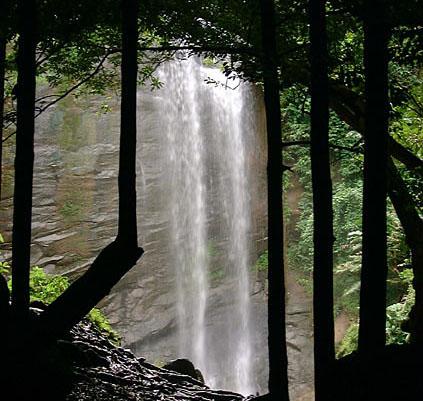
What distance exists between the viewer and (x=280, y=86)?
219 inches

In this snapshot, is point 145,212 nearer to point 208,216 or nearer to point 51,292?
point 208,216

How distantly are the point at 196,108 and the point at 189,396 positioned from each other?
14075mm

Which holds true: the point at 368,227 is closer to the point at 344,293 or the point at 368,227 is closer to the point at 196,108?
the point at 344,293

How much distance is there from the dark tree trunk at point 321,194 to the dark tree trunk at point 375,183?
613 millimetres

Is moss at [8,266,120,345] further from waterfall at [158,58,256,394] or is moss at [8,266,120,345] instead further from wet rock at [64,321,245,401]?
waterfall at [158,58,256,394]

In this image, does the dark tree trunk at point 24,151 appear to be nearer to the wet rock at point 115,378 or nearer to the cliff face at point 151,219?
the wet rock at point 115,378

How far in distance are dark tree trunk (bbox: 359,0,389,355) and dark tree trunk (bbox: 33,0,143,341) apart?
2.04m

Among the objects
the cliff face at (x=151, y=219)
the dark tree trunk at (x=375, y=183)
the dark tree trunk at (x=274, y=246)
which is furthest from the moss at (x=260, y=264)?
the dark tree trunk at (x=375, y=183)

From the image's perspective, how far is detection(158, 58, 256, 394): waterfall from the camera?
17688 millimetres

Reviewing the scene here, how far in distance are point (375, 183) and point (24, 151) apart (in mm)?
3289

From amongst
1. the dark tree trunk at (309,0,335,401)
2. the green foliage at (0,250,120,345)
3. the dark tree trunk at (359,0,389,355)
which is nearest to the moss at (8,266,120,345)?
the green foliage at (0,250,120,345)

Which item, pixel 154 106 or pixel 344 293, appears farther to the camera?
pixel 154 106

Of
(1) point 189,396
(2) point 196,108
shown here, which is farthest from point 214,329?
(1) point 189,396

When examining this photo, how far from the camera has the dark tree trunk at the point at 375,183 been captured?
4.10 metres
